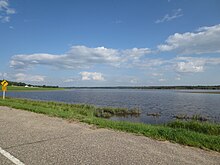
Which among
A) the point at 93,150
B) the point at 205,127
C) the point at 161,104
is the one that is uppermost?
the point at 93,150

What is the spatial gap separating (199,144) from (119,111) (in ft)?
62.4

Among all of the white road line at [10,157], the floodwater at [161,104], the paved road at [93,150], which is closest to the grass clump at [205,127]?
the floodwater at [161,104]

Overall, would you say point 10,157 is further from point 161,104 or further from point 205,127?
point 161,104

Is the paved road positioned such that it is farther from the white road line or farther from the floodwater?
the floodwater

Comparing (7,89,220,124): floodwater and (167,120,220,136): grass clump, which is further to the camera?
(7,89,220,124): floodwater

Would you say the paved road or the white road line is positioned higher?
the white road line

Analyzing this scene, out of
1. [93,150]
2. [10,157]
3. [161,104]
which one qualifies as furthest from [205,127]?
[161,104]

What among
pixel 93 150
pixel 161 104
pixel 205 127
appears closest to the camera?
pixel 93 150

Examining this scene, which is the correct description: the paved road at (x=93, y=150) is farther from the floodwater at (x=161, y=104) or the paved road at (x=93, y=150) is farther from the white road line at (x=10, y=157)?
the floodwater at (x=161, y=104)

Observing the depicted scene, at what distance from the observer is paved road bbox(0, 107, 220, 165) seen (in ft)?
15.1

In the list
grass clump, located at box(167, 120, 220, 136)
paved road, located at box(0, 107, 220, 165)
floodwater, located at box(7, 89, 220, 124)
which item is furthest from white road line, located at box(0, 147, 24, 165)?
floodwater, located at box(7, 89, 220, 124)

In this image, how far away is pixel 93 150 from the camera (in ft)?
17.3

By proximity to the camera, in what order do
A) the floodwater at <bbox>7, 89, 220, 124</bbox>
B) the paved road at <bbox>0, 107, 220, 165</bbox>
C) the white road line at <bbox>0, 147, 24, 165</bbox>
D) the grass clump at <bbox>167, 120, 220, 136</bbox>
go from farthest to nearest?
the floodwater at <bbox>7, 89, 220, 124</bbox> → the grass clump at <bbox>167, 120, 220, 136</bbox> → the paved road at <bbox>0, 107, 220, 165</bbox> → the white road line at <bbox>0, 147, 24, 165</bbox>

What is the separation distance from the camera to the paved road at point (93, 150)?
4605 millimetres
